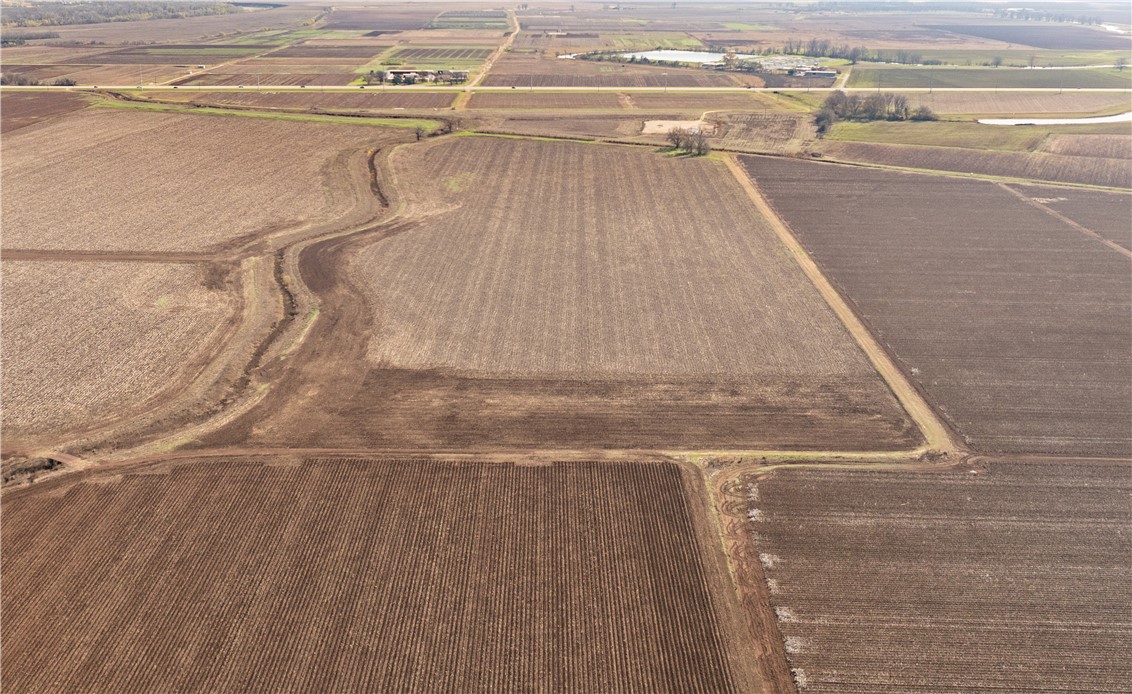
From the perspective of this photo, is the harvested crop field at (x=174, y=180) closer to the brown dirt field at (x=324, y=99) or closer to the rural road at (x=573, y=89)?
the brown dirt field at (x=324, y=99)

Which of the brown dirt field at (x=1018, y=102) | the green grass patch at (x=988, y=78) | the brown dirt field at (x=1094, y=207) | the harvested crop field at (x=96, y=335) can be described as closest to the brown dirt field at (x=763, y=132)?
the brown dirt field at (x=1018, y=102)

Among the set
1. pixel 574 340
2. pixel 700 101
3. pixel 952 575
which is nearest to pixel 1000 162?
pixel 700 101

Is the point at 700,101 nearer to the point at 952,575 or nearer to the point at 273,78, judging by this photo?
the point at 273,78

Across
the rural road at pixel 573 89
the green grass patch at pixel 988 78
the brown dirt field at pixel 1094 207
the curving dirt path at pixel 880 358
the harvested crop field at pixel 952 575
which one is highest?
the green grass patch at pixel 988 78

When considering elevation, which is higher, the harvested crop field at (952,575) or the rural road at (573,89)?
the rural road at (573,89)

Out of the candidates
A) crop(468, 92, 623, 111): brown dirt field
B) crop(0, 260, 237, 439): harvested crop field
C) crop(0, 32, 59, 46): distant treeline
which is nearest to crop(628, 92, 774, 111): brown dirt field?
crop(468, 92, 623, 111): brown dirt field

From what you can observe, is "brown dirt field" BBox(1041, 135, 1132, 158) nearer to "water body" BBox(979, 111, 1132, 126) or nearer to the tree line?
"water body" BBox(979, 111, 1132, 126)

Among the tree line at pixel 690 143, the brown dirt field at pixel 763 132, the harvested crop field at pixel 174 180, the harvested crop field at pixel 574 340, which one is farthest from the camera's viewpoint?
the brown dirt field at pixel 763 132

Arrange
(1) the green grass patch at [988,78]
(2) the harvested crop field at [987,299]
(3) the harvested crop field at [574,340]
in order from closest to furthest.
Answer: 1. (3) the harvested crop field at [574,340]
2. (2) the harvested crop field at [987,299]
3. (1) the green grass patch at [988,78]
